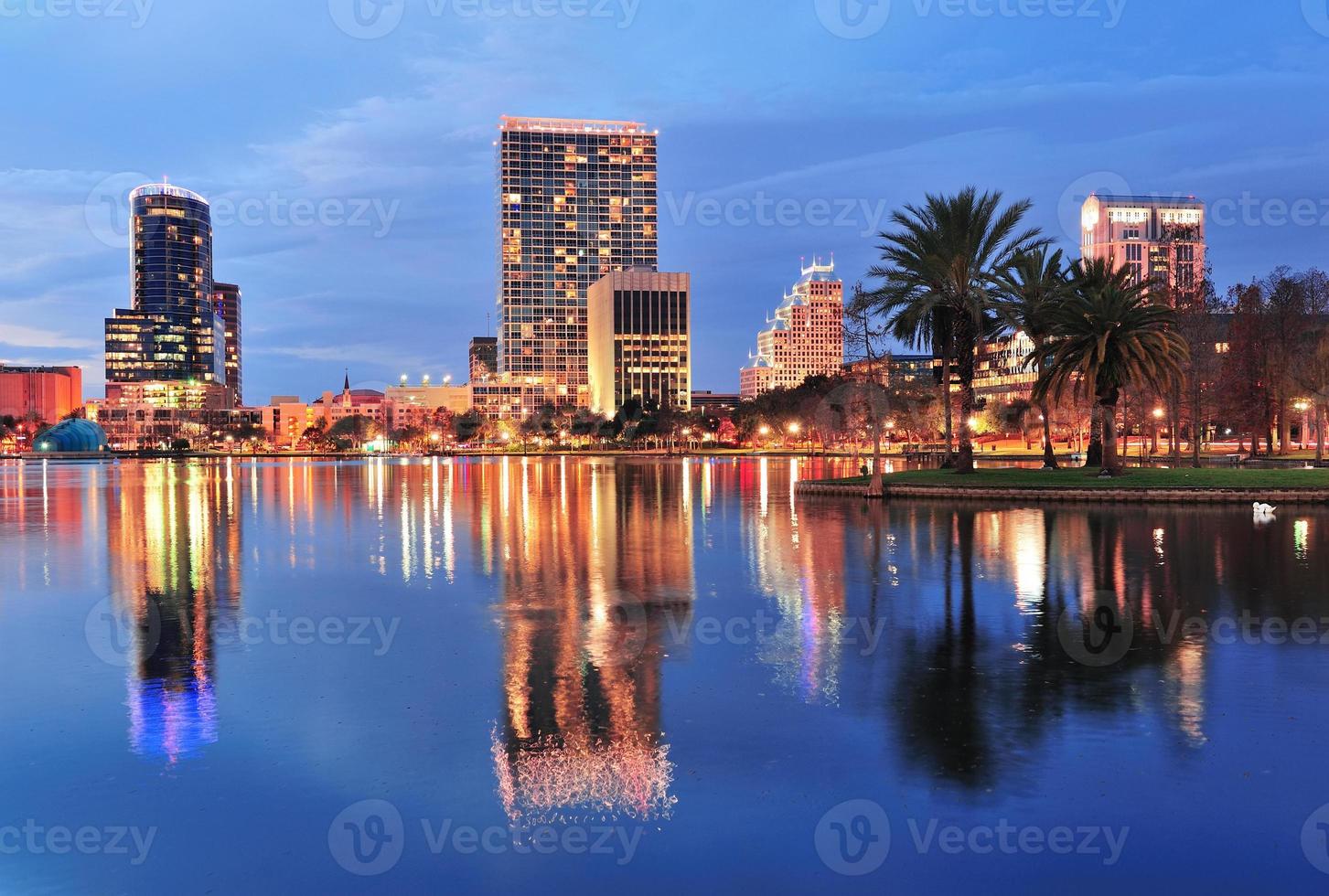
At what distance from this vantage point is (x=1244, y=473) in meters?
37.8

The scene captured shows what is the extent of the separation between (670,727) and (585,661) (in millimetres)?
2507

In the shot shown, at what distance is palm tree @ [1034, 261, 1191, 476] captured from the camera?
37.5 metres

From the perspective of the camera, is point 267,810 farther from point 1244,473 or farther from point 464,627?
point 1244,473

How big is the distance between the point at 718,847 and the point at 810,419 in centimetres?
9873

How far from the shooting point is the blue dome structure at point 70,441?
573ft

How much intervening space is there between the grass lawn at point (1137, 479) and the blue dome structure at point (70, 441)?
17428 cm

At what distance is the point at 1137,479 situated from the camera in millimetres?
36562

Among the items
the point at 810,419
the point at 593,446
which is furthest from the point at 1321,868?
the point at 593,446

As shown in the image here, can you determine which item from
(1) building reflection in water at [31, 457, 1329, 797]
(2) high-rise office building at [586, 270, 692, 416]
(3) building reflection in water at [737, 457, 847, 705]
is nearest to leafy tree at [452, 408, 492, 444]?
(2) high-rise office building at [586, 270, 692, 416]

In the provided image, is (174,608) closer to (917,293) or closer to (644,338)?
(917,293)
